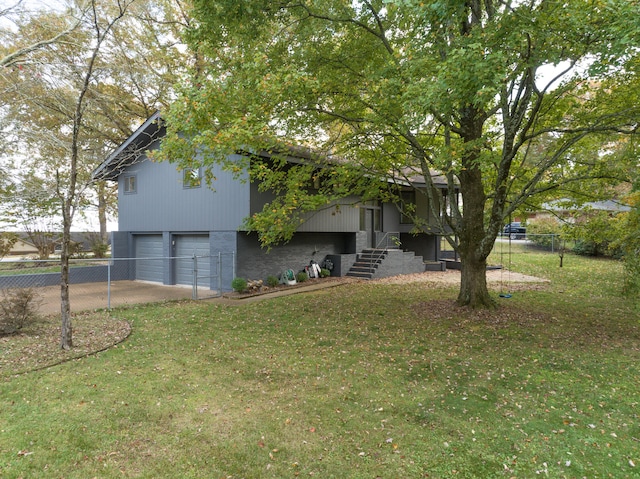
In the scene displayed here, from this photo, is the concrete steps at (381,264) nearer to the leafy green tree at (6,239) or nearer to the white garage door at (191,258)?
the white garage door at (191,258)

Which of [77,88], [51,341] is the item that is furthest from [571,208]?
[51,341]

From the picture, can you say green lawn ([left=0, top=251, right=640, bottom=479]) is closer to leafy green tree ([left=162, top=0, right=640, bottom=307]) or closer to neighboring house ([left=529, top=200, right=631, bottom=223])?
leafy green tree ([left=162, top=0, right=640, bottom=307])

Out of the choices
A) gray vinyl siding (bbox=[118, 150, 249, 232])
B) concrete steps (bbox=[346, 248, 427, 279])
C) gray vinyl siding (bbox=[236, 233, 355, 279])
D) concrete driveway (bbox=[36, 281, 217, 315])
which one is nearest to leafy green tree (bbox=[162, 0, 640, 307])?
gray vinyl siding (bbox=[118, 150, 249, 232])

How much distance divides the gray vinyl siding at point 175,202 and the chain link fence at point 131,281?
4.33 ft

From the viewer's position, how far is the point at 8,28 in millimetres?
8430

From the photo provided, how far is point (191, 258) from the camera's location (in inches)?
518

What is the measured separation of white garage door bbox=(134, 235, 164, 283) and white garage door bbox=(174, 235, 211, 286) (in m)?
1.10

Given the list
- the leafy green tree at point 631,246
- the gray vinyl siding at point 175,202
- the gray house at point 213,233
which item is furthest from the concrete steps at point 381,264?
the leafy green tree at point 631,246

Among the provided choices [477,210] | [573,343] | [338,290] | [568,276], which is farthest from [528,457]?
[568,276]

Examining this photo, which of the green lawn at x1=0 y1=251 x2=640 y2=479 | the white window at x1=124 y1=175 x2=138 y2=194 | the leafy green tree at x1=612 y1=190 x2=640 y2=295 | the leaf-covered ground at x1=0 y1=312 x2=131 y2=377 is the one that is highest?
the white window at x1=124 y1=175 x2=138 y2=194

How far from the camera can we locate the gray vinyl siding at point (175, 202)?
12.4 m

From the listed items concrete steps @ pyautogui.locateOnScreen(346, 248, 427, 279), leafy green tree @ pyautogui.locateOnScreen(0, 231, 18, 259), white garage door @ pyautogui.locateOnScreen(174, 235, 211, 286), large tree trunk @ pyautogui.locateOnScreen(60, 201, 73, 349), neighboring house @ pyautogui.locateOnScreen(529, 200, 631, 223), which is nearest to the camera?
large tree trunk @ pyautogui.locateOnScreen(60, 201, 73, 349)

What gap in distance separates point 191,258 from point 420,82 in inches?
397

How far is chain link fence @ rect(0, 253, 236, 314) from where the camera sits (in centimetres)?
1122
